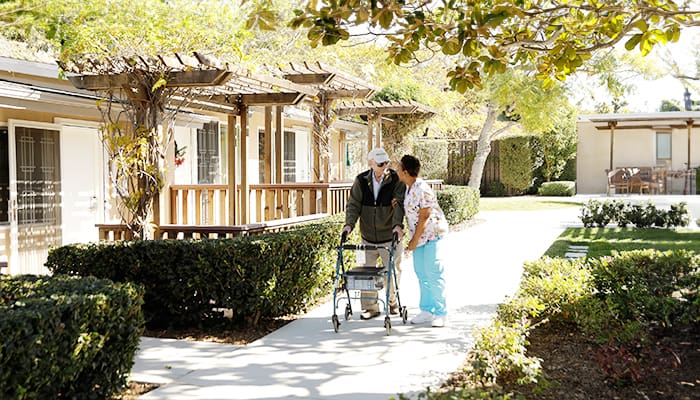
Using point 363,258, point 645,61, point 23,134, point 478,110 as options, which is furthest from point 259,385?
point 478,110

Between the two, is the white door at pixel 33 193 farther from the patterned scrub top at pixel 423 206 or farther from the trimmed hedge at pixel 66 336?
the patterned scrub top at pixel 423 206

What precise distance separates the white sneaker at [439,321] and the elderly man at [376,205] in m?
0.64

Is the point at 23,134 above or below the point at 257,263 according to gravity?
above

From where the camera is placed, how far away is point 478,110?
36625 millimetres

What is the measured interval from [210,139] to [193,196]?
2.65m

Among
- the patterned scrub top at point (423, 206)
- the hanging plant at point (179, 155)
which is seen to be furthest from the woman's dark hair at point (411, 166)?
the hanging plant at point (179, 155)

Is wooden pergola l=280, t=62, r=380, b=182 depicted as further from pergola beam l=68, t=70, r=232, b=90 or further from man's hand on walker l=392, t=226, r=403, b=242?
man's hand on walker l=392, t=226, r=403, b=242

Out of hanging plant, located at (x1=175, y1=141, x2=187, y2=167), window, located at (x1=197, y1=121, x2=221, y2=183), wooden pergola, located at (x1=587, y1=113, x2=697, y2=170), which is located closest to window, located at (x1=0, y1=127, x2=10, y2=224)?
hanging plant, located at (x1=175, y1=141, x2=187, y2=167)

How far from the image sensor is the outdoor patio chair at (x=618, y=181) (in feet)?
92.9

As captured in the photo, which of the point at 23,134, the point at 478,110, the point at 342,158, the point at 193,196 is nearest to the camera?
the point at 23,134

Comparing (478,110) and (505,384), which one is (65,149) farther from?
(478,110)

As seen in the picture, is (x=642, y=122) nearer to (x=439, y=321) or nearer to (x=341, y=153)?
(x=341, y=153)

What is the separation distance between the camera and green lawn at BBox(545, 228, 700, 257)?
41.2 feet

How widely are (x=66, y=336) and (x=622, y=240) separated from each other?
38.7 ft
